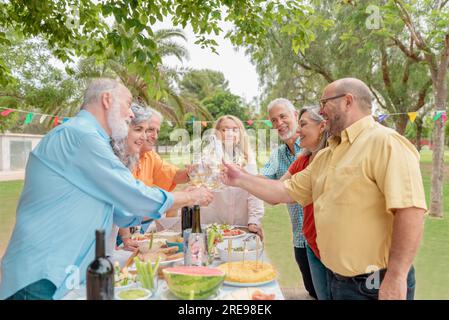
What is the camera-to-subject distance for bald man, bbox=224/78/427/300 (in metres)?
1.77

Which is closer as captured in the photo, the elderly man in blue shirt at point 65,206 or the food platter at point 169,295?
the food platter at point 169,295

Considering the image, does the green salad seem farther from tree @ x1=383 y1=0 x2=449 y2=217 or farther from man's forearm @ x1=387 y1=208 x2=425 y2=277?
tree @ x1=383 y1=0 x2=449 y2=217

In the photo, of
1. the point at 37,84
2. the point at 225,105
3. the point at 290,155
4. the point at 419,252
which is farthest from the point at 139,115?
the point at 225,105

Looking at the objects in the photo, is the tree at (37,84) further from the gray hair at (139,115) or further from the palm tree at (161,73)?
the gray hair at (139,115)

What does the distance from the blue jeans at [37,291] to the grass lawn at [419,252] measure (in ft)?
12.1

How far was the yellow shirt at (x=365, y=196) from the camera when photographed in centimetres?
179

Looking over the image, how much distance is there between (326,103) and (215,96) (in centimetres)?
3717

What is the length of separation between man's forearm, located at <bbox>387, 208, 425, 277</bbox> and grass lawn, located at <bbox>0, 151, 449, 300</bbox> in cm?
328

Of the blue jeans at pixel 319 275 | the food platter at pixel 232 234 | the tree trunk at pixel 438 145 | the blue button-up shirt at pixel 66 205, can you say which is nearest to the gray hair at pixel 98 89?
the blue button-up shirt at pixel 66 205

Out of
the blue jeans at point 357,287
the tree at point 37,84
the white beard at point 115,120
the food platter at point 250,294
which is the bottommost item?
the blue jeans at point 357,287

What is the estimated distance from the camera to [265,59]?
1540cm

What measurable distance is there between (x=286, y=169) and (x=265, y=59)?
12331mm

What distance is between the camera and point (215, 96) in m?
38.8

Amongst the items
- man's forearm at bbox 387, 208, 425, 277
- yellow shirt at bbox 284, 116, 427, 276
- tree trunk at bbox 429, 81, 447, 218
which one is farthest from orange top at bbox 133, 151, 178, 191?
tree trunk at bbox 429, 81, 447, 218
